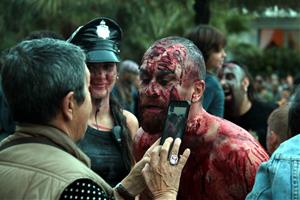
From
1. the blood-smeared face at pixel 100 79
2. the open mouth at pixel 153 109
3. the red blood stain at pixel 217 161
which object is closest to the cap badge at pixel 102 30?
the blood-smeared face at pixel 100 79

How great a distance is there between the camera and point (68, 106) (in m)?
2.43

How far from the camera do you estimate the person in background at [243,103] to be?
599cm

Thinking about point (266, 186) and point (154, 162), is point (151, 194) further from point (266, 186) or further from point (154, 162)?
point (266, 186)

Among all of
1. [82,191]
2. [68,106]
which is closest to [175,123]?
[68,106]

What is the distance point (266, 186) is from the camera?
2482mm

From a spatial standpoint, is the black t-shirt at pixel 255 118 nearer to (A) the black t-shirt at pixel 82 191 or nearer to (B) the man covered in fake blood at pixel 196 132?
(B) the man covered in fake blood at pixel 196 132

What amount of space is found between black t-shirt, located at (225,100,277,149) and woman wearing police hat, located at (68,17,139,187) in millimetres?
1965

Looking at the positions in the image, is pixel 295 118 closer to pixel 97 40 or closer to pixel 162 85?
pixel 162 85

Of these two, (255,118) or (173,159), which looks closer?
(173,159)

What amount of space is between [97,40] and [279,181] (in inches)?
77.7

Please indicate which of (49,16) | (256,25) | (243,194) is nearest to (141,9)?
(49,16)

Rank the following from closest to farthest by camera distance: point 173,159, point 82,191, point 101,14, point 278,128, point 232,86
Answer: point 82,191 < point 173,159 < point 278,128 < point 232,86 < point 101,14

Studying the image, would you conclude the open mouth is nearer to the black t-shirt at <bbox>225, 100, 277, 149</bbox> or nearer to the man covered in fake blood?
the man covered in fake blood

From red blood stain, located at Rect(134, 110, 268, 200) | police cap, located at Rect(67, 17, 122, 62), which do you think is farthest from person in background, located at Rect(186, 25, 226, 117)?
red blood stain, located at Rect(134, 110, 268, 200)
